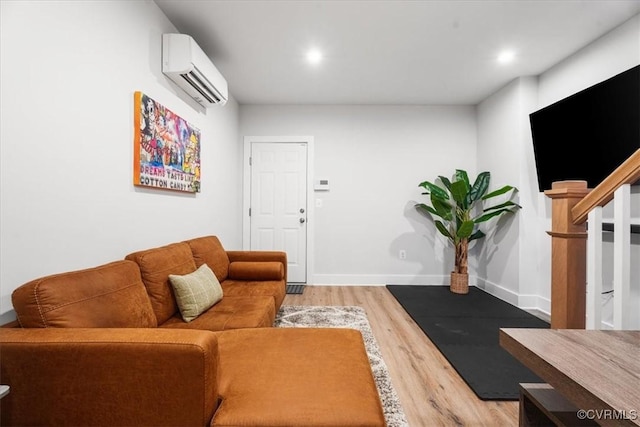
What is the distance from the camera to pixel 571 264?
1073 mm

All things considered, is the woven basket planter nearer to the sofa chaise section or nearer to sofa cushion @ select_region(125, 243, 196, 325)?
the sofa chaise section

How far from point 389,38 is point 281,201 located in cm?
240

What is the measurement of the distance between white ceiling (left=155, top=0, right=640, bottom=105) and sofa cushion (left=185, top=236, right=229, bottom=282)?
1.81m

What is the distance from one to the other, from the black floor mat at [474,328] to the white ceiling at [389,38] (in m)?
2.58

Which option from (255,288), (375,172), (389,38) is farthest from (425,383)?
(375,172)

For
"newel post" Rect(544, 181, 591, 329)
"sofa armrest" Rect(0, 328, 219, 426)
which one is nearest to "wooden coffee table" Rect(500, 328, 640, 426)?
"newel post" Rect(544, 181, 591, 329)

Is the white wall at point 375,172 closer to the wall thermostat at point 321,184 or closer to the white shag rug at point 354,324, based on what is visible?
the wall thermostat at point 321,184

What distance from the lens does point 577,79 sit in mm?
2672

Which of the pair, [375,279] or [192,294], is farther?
[375,279]

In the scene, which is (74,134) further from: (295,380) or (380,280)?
(380,280)

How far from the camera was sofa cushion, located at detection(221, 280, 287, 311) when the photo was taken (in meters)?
2.27

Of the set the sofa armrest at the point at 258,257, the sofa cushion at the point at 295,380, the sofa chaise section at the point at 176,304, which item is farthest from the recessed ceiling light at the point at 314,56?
the sofa cushion at the point at 295,380

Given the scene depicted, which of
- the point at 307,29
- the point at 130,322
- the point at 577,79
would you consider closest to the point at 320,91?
the point at 307,29

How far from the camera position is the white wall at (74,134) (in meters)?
1.16
